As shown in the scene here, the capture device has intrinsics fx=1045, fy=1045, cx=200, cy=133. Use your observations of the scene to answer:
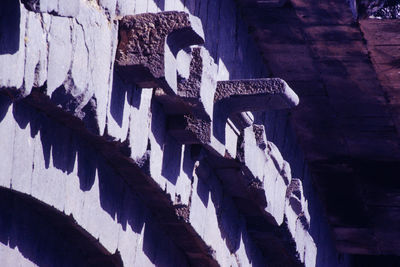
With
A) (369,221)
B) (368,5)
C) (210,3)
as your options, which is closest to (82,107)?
(210,3)

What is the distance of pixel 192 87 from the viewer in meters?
4.83

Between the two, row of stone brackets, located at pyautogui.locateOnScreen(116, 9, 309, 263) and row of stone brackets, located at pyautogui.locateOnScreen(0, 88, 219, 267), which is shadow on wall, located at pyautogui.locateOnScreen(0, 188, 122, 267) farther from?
row of stone brackets, located at pyautogui.locateOnScreen(116, 9, 309, 263)

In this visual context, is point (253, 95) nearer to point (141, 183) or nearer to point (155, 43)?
point (141, 183)

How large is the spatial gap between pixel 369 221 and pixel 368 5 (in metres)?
2.58

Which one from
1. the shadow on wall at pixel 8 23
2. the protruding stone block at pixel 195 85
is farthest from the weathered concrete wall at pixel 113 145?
the protruding stone block at pixel 195 85

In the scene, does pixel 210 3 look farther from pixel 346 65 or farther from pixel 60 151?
pixel 60 151

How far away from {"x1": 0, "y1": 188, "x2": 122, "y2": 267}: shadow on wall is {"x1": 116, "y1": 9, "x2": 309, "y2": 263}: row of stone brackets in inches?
27.6

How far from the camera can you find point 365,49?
6.34 meters

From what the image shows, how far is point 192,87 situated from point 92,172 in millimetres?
611

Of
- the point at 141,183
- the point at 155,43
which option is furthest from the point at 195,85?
the point at 141,183

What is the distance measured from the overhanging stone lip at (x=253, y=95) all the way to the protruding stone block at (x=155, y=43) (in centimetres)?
72

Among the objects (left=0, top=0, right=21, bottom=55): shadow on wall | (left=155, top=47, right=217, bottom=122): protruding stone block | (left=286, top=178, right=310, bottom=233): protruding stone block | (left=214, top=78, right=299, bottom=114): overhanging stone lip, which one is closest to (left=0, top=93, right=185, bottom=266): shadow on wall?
(left=0, top=0, right=21, bottom=55): shadow on wall

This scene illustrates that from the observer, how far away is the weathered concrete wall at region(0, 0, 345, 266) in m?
3.88

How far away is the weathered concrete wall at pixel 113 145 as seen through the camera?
3875 mm
